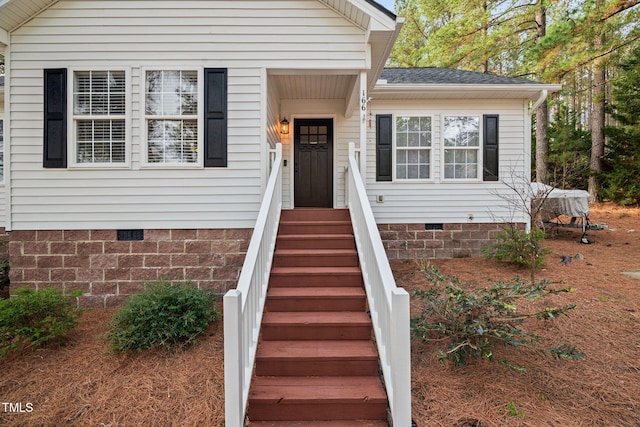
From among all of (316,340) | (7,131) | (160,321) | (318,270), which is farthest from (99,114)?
(316,340)

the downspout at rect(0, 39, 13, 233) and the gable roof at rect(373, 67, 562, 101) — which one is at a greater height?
the gable roof at rect(373, 67, 562, 101)

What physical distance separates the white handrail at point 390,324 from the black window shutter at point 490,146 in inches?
163

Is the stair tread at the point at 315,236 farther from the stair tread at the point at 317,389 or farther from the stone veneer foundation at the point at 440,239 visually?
the stone veneer foundation at the point at 440,239

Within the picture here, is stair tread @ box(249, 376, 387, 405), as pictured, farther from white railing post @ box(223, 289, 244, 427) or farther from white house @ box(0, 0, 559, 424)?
white house @ box(0, 0, 559, 424)

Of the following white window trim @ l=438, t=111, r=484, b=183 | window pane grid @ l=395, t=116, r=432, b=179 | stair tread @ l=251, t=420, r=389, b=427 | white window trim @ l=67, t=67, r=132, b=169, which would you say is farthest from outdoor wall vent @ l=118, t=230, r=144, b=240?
white window trim @ l=438, t=111, r=484, b=183

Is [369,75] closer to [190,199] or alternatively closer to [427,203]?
[427,203]

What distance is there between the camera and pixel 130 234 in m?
4.64

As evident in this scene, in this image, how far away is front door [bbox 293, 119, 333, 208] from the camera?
6703 mm

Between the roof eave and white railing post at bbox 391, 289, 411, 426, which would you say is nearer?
white railing post at bbox 391, 289, 411, 426

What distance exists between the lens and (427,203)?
250 inches

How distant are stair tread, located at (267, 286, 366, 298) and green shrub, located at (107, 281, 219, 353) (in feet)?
3.11

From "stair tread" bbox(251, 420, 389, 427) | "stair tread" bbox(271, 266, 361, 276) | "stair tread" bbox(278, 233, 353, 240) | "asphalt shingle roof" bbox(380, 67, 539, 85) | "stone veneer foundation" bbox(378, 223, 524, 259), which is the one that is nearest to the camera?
"stair tread" bbox(251, 420, 389, 427)

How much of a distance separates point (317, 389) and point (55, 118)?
5.12 metres

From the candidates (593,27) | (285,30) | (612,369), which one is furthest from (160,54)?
(593,27)
